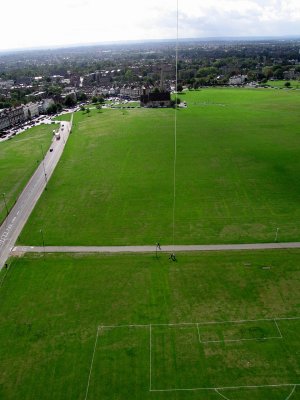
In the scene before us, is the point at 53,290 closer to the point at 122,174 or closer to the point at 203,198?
the point at 203,198

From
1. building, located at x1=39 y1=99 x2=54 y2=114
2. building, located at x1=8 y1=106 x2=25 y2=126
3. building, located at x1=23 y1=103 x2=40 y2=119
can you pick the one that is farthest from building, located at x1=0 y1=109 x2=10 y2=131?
building, located at x1=39 y1=99 x2=54 y2=114

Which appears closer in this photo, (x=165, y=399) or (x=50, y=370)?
(x=165, y=399)

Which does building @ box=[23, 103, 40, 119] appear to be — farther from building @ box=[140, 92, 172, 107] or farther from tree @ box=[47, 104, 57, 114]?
building @ box=[140, 92, 172, 107]

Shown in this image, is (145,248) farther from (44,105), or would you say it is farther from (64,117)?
(44,105)

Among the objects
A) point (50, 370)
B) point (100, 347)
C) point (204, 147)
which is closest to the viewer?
point (50, 370)

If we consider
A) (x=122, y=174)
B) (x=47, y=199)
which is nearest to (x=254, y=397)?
(x=47, y=199)

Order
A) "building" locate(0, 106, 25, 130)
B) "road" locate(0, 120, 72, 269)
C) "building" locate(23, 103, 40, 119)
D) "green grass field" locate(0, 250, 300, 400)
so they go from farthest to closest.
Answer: "building" locate(23, 103, 40, 119) < "building" locate(0, 106, 25, 130) < "road" locate(0, 120, 72, 269) < "green grass field" locate(0, 250, 300, 400)

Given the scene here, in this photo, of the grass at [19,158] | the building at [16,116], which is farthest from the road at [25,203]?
the building at [16,116]

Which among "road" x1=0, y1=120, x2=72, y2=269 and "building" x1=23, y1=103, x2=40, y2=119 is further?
"building" x1=23, y1=103, x2=40, y2=119
